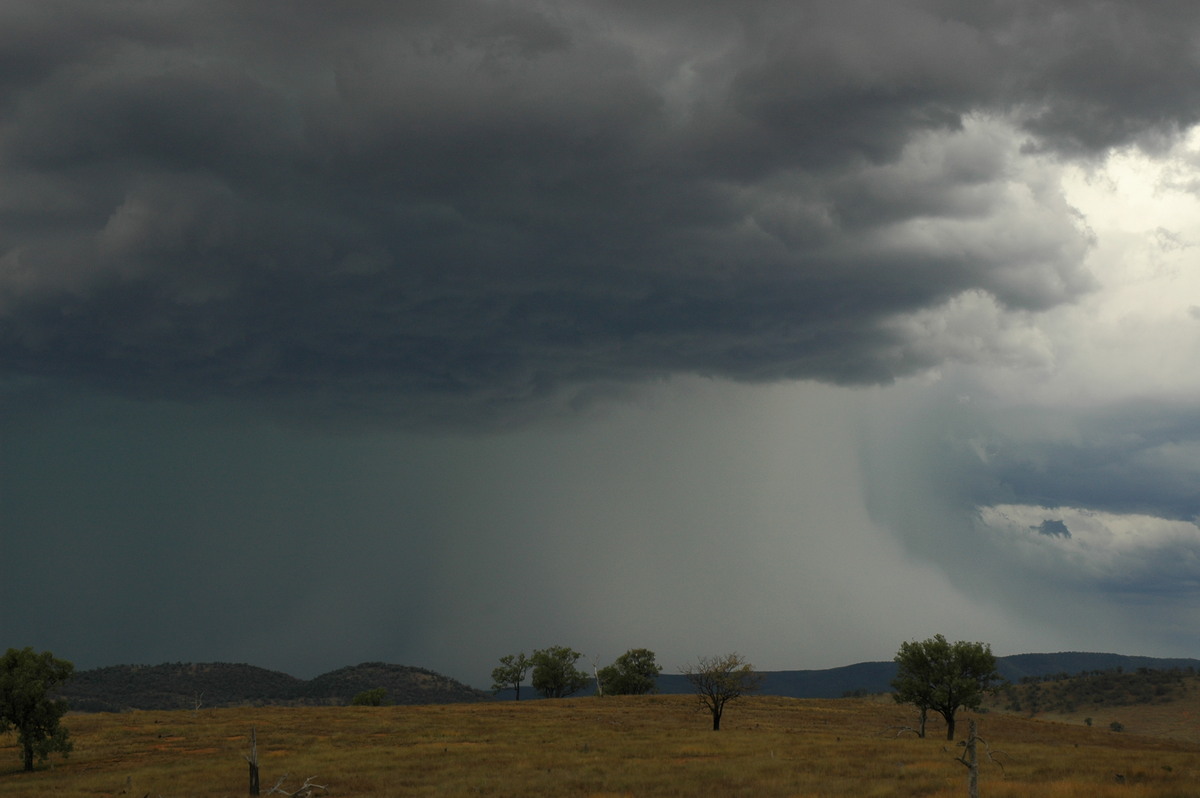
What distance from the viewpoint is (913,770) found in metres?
48.3

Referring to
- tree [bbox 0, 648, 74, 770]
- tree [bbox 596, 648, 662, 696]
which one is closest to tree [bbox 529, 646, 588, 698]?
tree [bbox 596, 648, 662, 696]

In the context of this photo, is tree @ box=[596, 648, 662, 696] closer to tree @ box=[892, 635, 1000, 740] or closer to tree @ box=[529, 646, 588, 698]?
tree @ box=[529, 646, 588, 698]

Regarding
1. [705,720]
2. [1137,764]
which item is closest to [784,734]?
[705,720]

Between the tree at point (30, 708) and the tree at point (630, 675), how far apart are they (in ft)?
329

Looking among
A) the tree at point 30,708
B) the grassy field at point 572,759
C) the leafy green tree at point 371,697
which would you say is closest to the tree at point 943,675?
the grassy field at point 572,759

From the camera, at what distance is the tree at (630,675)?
496 feet

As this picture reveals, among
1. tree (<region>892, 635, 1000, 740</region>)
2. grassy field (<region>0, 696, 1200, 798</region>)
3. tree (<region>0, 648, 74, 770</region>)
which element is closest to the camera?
grassy field (<region>0, 696, 1200, 798</region>)

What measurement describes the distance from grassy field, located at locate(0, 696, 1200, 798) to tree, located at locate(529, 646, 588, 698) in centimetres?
5478

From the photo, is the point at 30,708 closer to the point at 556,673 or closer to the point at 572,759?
the point at 572,759

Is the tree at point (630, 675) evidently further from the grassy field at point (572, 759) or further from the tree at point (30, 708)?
the tree at point (30, 708)

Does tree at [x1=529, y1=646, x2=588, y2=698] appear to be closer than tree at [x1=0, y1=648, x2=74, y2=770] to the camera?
No

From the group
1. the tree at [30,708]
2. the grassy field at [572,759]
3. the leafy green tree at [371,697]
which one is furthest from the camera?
the leafy green tree at [371,697]

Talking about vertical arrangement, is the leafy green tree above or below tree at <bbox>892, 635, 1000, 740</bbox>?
below

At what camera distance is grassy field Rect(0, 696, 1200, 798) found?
4500 cm
